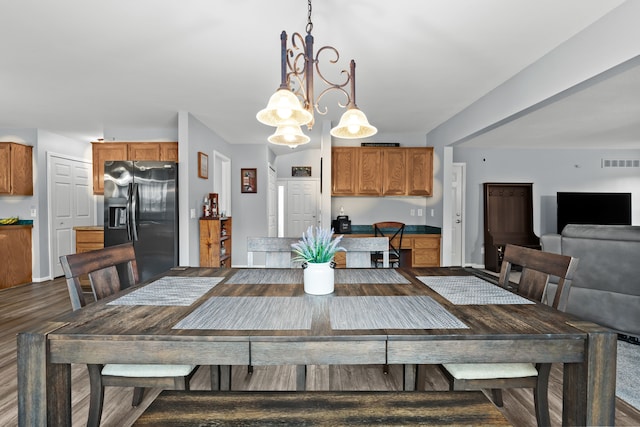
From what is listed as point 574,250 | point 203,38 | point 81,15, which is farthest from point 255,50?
point 574,250

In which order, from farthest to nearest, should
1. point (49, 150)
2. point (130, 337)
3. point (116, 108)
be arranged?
point (49, 150), point (116, 108), point (130, 337)

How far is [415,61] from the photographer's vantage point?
2697 millimetres

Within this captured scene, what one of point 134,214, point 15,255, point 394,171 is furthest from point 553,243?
point 15,255

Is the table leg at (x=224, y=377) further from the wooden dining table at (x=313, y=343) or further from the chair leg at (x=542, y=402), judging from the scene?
the chair leg at (x=542, y=402)

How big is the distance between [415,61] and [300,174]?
15.1 feet

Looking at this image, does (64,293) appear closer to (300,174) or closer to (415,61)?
(300,174)

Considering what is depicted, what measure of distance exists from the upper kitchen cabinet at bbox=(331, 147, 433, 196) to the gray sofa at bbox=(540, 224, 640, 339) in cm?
223

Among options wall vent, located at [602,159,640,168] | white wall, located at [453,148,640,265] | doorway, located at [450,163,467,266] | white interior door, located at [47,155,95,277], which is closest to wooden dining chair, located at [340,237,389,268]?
doorway, located at [450,163,467,266]

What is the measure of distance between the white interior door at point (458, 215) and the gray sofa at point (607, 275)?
3099 mm

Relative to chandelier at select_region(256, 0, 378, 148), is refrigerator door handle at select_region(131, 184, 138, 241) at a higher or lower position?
lower

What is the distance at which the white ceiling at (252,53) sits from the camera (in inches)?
79.7

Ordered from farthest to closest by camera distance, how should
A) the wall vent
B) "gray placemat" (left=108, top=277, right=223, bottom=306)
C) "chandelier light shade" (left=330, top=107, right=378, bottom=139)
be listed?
the wall vent
"chandelier light shade" (left=330, top=107, right=378, bottom=139)
"gray placemat" (left=108, top=277, right=223, bottom=306)

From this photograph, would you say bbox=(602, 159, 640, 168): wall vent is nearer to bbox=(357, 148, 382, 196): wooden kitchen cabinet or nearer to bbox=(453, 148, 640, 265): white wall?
bbox=(453, 148, 640, 265): white wall

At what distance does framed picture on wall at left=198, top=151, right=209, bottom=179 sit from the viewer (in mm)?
4438
